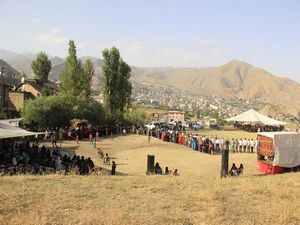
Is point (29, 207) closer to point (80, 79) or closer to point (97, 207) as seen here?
point (97, 207)

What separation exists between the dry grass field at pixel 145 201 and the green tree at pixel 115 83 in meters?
46.8

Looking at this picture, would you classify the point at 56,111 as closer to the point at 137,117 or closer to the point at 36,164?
the point at 36,164

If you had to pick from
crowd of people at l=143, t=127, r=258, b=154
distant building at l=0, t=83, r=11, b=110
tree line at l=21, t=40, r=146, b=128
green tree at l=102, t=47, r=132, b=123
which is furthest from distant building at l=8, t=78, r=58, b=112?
crowd of people at l=143, t=127, r=258, b=154

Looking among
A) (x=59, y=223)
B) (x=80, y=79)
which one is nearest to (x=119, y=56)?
(x=80, y=79)

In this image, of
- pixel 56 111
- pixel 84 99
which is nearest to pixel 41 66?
pixel 84 99

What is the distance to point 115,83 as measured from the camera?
6619cm

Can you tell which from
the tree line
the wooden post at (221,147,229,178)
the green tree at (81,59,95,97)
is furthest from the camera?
the green tree at (81,59,95,97)

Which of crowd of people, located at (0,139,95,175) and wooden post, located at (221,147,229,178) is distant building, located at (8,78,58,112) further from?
wooden post, located at (221,147,229,178)

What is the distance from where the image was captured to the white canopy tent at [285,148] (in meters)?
24.7

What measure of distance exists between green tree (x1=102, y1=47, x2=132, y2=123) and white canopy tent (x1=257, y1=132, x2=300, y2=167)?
3956 centimetres

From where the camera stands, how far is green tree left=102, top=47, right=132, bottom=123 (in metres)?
65.6

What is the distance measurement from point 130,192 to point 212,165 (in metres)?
15.5

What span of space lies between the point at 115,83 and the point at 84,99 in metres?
10.3

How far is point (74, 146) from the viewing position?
36156 mm
